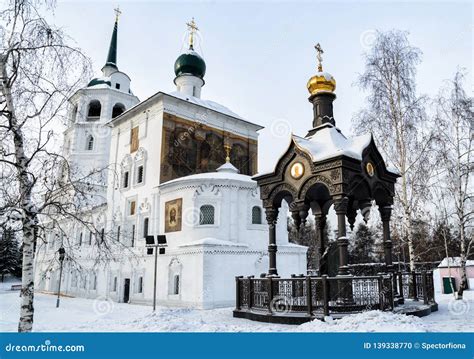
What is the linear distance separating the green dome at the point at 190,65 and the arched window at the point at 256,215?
12069mm

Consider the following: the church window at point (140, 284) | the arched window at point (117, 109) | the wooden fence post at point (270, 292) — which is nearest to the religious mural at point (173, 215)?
the church window at point (140, 284)

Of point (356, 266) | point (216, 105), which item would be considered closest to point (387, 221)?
point (356, 266)

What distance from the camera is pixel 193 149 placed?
78.9 ft

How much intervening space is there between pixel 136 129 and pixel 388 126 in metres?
16.2

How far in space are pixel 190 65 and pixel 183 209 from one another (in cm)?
1237

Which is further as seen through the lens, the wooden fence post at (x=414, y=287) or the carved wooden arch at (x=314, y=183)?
the wooden fence post at (x=414, y=287)

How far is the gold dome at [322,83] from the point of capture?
503 inches

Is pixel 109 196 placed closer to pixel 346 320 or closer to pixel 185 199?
pixel 185 199

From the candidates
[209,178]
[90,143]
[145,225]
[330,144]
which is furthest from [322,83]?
[90,143]

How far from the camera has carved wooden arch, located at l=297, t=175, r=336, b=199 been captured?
33.9 feet

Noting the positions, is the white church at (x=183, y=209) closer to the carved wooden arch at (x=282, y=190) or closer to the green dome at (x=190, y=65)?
the green dome at (x=190, y=65)

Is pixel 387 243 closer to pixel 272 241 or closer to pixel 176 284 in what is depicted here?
pixel 272 241

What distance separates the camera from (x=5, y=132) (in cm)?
763

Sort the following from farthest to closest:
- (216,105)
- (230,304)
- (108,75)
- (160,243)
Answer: (108,75)
(216,105)
(230,304)
(160,243)
